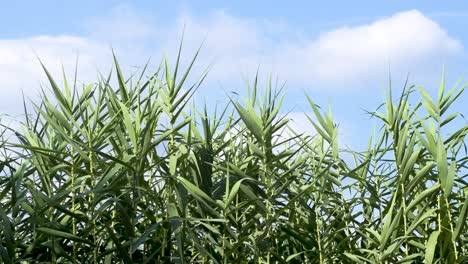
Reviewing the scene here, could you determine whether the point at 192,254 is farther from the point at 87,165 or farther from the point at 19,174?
the point at 19,174

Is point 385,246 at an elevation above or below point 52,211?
below

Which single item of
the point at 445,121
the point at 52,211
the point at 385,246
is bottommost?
the point at 385,246

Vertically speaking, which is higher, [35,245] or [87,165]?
[87,165]

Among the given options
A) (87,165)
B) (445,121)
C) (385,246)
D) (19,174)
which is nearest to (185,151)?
(87,165)

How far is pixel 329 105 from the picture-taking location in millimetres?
3910

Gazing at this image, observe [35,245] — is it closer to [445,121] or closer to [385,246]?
[385,246]

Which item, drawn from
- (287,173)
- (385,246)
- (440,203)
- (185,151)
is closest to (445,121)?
(440,203)

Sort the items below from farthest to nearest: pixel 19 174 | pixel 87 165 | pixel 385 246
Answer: pixel 385 246 → pixel 87 165 → pixel 19 174

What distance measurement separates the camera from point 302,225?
3.69 metres

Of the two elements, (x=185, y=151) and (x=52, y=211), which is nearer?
(x=185, y=151)

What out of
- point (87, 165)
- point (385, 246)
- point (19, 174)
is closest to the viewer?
point (19, 174)

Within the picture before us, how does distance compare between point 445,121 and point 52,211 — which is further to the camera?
point 445,121

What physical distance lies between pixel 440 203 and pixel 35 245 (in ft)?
5.61

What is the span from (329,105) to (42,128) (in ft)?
4.40
